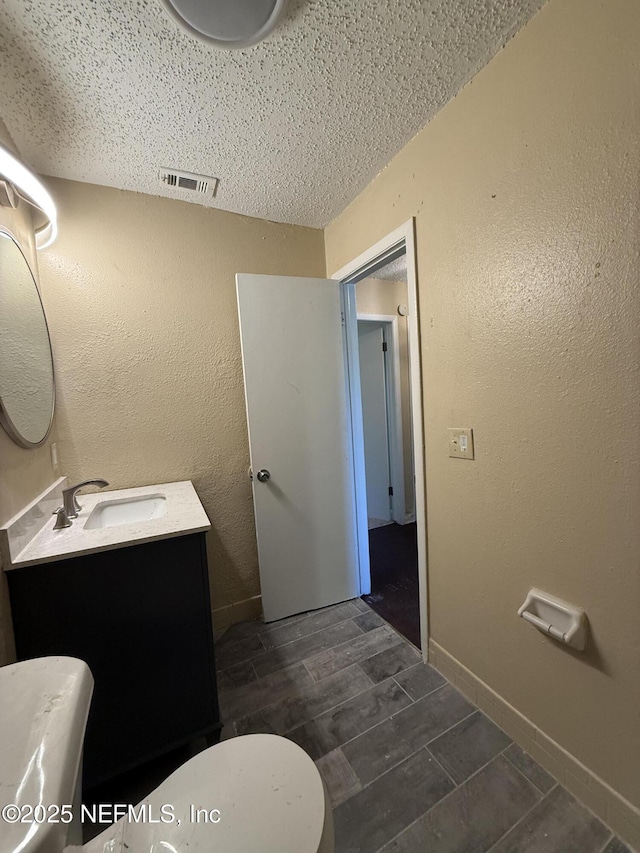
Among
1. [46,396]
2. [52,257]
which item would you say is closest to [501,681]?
[46,396]

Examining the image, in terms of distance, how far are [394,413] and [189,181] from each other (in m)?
2.30

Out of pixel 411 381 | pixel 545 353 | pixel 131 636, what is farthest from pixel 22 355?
pixel 545 353

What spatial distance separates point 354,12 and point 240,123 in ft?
1.73

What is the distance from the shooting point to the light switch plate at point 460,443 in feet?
4.11

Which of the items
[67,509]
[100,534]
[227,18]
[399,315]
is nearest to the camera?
[227,18]

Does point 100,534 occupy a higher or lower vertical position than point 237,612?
higher

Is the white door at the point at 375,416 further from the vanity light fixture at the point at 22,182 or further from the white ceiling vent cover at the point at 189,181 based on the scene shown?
the vanity light fixture at the point at 22,182

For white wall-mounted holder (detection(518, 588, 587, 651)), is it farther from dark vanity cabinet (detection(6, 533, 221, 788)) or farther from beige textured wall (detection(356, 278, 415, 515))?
beige textured wall (detection(356, 278, 415, 515))

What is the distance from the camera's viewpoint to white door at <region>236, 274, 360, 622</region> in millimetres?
1819

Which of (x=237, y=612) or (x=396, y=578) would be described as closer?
(x=237, y=612)

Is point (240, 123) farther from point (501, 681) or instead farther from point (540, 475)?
point (501, 681)

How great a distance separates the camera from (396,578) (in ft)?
7.60

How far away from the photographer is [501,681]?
1.23 m

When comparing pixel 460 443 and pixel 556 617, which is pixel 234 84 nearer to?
pixel 460 443
